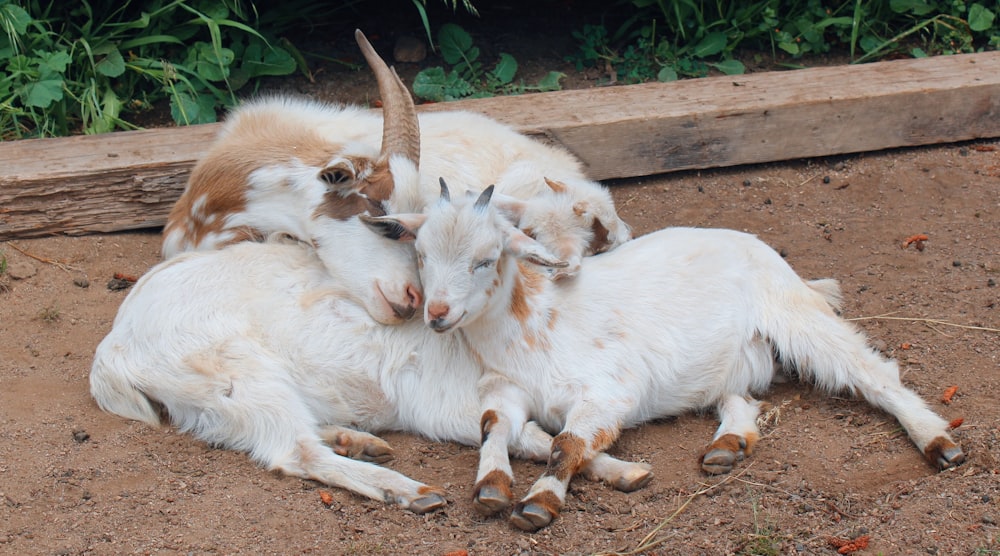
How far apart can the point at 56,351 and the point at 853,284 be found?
322cm

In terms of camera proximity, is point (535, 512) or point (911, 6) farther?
point (911, 6)

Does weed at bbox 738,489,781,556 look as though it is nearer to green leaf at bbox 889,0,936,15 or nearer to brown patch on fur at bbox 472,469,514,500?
brown patch on fur at bbox 472,469,514,500

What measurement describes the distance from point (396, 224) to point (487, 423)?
0.73 metres

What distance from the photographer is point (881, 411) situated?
3674mm

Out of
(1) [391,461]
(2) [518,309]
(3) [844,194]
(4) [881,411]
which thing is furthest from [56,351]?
(3) [844,194]

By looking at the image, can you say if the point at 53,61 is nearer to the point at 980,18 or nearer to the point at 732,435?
the point at 732,435

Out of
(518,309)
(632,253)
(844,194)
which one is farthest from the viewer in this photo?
(844,194)

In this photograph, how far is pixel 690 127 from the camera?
17.3ft

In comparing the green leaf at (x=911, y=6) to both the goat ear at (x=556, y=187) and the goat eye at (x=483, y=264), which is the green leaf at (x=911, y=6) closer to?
the goat ear at (x=556, y=187)

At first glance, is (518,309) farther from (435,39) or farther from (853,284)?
(435,39)

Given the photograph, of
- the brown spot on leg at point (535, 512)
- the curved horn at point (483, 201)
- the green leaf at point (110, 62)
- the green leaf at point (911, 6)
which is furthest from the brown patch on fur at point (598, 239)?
the green leaf at point (911, 6)

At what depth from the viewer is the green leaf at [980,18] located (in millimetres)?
6098

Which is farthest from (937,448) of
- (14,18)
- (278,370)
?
(14,18)

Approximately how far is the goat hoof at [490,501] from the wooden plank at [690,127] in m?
2.39
